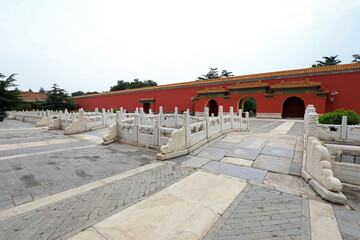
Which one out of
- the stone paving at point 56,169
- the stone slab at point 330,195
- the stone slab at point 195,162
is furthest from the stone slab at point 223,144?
the stone slab at point 330,195

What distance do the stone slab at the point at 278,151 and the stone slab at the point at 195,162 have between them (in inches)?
76.8

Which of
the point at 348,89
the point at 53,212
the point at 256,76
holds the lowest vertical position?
the point at 53,212

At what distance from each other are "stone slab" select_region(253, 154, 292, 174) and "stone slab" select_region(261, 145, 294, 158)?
0.89 ft

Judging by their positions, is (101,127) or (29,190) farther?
(101,127)

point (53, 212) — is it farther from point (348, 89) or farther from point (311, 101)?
point (348, 89)

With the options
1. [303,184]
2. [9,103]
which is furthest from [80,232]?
→ [9,103]

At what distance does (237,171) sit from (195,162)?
1.10 meters

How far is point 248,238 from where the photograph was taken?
1.81m

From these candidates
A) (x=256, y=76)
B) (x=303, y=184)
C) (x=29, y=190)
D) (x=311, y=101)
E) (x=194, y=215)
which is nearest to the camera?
(x=194, y=215)

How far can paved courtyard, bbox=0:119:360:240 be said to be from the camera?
192cm

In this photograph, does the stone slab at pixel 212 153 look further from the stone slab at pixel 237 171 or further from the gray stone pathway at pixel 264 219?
the gray stone pathway at pixel 264 219

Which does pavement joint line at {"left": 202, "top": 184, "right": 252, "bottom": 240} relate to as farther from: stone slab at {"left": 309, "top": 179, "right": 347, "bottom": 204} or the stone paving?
the stone paving

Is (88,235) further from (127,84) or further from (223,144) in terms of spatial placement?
(127,84)

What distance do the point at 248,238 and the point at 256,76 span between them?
60.1 feet
